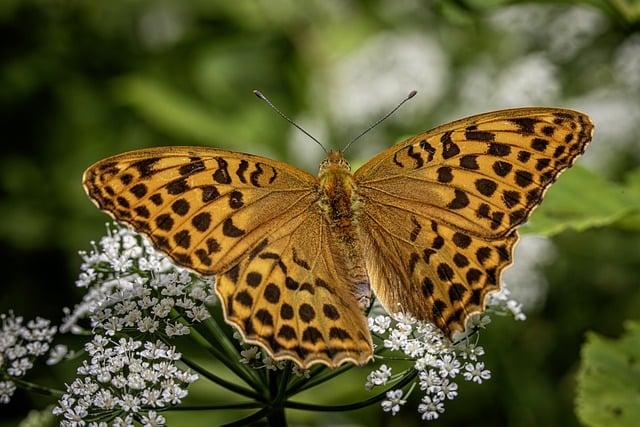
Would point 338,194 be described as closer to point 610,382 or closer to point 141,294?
point 141,294

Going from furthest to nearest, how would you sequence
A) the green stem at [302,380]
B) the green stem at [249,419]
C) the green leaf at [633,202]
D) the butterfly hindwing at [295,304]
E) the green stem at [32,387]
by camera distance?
the green leaf at [633,202] < the green stem at [32,387] < the green stem at [302,380] < the green stem at [249,419] < the butterfly hindwing at [295,304]

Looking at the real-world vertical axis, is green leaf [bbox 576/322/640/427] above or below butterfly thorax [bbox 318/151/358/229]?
below

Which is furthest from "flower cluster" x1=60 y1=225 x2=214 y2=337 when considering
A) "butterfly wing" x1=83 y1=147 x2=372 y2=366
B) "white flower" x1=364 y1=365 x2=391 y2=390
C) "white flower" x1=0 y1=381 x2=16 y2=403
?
"white flower" x1=364 y1=365 x2=391 y2=390

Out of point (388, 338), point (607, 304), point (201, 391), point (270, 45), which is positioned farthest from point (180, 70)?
point (388, 338)

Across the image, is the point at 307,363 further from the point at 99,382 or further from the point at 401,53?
the point at 401,53

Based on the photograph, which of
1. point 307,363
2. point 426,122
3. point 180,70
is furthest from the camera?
point 180,70

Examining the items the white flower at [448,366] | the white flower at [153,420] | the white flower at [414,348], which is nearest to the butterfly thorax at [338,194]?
the white flower at [414,348]

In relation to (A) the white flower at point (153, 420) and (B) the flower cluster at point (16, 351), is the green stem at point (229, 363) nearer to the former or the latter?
(A) the white flower at point (153, 420)

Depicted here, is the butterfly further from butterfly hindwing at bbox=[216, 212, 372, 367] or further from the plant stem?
the plant stem
